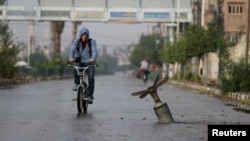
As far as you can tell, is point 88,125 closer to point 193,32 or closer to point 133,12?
point 193,32

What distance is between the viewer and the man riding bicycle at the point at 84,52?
15495 mm

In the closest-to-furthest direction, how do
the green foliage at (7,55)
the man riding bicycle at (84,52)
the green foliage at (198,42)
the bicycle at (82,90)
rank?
1. the bicycle at (82,90)
2. the man riding bicycle at (84,52)
3. the green foliage at (7,55)
4. the green foliage at (198,42)

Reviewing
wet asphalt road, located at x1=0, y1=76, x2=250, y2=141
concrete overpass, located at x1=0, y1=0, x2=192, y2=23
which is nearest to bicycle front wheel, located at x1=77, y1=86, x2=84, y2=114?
wet asphalt road, located at x1=0, y1=76, x2=250, y2=141

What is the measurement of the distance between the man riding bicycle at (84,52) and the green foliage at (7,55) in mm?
25587

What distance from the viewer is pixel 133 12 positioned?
64375 mm

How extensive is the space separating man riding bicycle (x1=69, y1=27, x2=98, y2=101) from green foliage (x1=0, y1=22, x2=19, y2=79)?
25.6 m

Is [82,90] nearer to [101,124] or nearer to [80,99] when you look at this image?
[80,99]

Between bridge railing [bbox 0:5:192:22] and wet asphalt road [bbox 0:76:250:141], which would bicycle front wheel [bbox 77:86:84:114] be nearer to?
wet asphalt road [bbox 0:76:250:141]

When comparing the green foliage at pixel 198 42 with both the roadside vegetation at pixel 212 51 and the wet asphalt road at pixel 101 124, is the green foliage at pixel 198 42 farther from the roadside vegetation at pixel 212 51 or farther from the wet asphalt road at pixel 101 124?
the wet asphalt road at pixel 101 124

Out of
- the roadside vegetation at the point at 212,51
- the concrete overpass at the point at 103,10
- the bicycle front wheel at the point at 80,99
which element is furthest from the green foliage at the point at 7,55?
the bicycle front wheel at the point at 80,99

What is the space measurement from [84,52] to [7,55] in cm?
2704

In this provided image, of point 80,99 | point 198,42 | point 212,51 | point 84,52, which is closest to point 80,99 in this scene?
point 80,99

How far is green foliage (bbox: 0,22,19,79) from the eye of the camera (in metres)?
41.4

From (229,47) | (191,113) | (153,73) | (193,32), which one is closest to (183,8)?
(193,32)
